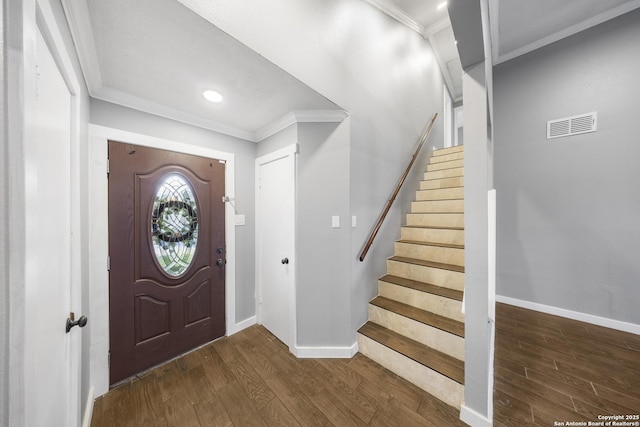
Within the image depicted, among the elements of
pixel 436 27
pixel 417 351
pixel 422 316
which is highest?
pixel 436 27

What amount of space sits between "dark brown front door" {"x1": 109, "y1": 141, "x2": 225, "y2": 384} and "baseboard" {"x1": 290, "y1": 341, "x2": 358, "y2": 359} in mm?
913

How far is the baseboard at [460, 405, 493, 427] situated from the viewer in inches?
52.6

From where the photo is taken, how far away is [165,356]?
1.92 metres

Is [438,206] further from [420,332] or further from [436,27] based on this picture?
[436,27]

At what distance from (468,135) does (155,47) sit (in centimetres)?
193

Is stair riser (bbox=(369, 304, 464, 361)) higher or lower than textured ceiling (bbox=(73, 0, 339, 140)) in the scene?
lower

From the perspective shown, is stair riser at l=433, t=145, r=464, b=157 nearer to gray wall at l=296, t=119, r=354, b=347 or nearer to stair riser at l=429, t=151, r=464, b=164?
stair riser at l=429, t=151, r=464, b=164

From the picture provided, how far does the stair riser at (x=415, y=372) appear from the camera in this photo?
1520mm

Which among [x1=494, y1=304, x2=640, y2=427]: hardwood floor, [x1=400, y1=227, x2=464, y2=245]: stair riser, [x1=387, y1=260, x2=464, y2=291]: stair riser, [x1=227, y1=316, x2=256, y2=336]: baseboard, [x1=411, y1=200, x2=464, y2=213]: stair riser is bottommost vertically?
[x1=494, y1=304, x2=640, y2=427]: hardwood floor

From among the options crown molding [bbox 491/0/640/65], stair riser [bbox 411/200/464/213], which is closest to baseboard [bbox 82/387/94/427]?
stair riser [bbox 411/200/464/213]

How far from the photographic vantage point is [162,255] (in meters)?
1.90

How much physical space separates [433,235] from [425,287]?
29.2 inches

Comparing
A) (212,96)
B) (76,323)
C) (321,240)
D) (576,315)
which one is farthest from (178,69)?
(576,315)

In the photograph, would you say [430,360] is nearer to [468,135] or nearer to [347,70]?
[468,135]
